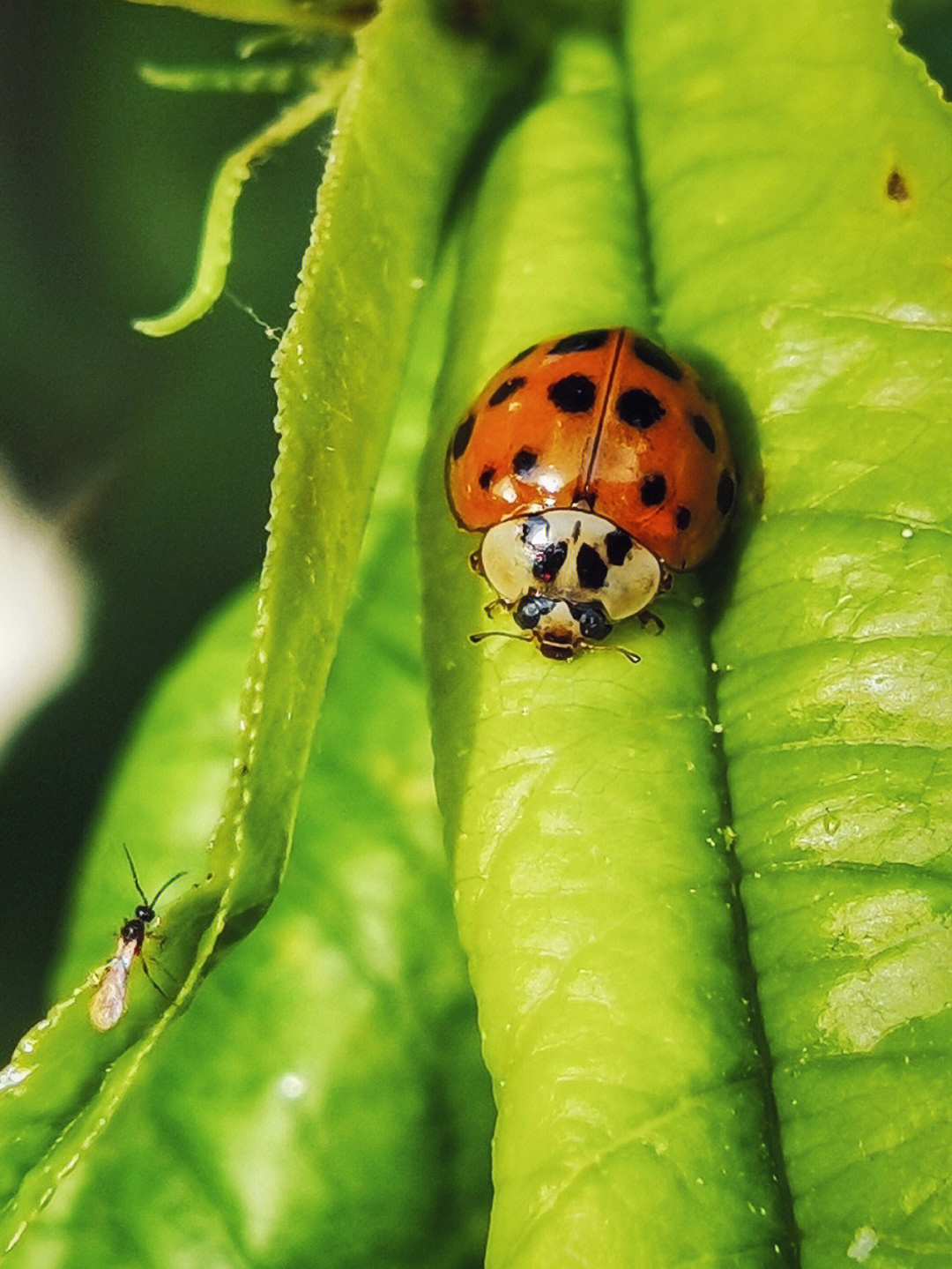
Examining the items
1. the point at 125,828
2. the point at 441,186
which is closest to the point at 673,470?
the point at 441,186

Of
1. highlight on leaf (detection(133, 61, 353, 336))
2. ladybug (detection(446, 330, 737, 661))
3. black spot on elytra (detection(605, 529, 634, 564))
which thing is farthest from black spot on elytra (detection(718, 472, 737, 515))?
highlight on leaf (detection(133, 61, 353, 336))

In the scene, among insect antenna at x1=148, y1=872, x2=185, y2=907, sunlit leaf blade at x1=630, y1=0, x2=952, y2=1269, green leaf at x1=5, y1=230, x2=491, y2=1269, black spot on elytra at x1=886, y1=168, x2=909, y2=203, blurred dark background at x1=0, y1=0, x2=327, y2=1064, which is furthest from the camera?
blurred dark background at x1=0, y1=0, x2=327, y2=1064

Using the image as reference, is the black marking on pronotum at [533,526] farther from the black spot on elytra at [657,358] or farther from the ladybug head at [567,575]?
the black spot on elytra at [657,358]

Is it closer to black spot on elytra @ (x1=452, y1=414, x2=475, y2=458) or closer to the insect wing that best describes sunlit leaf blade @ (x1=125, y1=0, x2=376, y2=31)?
black spot on elytra @ (x1=452, y1=414, x2=475, y2=458)

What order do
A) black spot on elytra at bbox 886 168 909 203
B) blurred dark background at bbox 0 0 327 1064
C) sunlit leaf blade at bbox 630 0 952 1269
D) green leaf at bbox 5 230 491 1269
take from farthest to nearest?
blurred dark background at bbox 0 0 327 1064 → green leaf at bbox 5 230 491 1269 → black spot on elytra at bbox 886 168 909 203 → sunlit leaf blade at bbox 630 0 952 1269

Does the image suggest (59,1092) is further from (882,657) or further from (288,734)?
(882,657)

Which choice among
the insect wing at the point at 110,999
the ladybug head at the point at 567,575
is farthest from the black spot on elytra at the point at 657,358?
the insect wing at the point at 110,999
